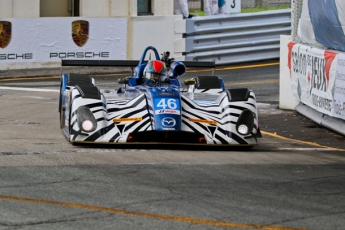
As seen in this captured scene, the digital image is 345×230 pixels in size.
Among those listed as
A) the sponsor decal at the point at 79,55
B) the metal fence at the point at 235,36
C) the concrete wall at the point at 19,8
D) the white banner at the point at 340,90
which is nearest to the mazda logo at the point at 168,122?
the white banner at the point at 340,90

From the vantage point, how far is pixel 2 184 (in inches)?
325

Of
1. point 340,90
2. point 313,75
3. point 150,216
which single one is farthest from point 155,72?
point 150,216

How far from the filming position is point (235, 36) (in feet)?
80.2

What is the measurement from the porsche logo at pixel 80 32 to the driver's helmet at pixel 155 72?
10.0 metres

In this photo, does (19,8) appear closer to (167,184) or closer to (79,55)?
(79,55)

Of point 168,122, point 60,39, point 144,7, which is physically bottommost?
point 168,122

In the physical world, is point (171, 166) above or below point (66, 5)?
below

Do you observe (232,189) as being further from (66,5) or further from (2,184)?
(66,5)

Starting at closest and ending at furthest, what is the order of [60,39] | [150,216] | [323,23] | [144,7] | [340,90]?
[150,216]
[340,90]
[323,23]
[60,39]
[144,7]

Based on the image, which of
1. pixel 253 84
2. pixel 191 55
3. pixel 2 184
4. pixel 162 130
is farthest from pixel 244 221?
pixel 191 55

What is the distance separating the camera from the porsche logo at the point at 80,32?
2270 cm

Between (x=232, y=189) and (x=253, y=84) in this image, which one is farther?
(x=253, y=84)

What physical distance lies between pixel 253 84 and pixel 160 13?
183 inches

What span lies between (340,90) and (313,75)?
5.25 feet
